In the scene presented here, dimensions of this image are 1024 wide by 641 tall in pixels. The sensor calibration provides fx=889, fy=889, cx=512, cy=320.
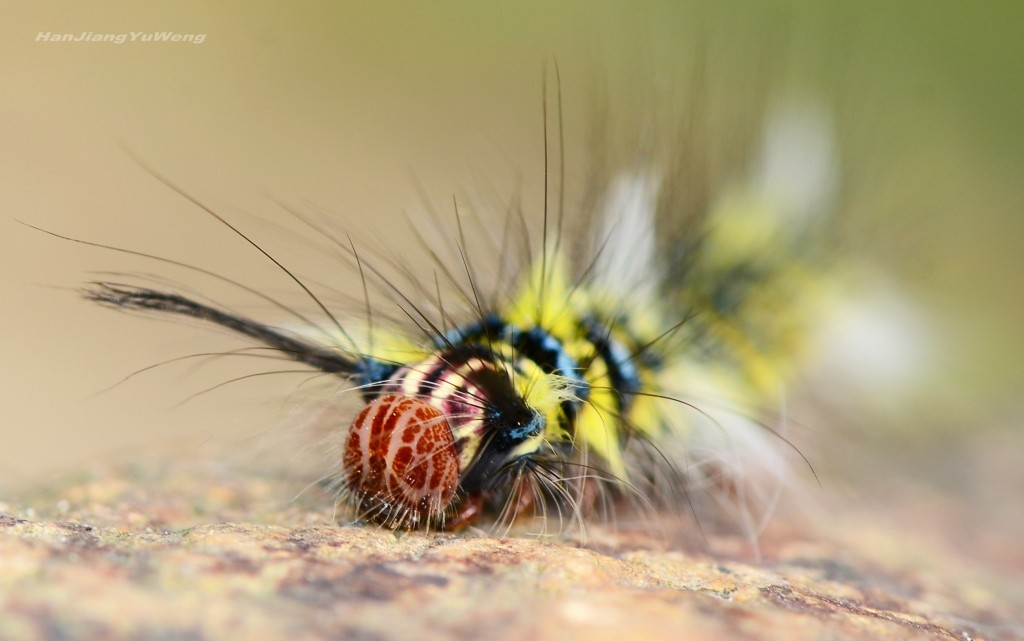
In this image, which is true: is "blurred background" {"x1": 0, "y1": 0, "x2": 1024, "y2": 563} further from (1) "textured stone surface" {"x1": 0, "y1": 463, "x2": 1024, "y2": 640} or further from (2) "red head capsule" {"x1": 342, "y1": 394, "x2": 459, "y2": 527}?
(1) "textured stone surface" {"x1": 0, "y1": 463, "x2": 1024, "y2": 640}

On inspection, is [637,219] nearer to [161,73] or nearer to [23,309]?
[23,309]

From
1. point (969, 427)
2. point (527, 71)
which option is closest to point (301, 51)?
point (527, 71)

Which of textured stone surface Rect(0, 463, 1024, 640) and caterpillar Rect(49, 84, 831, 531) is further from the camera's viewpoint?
caterpillar Rect(49, 84, 831, 531)

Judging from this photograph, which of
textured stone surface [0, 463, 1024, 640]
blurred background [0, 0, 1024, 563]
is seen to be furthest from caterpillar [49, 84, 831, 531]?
blurred background [0, 0, 1024, 563]

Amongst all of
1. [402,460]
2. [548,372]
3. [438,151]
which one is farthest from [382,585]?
[438,151]

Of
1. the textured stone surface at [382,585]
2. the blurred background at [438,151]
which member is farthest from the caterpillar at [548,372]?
the blurred background at [438,151]

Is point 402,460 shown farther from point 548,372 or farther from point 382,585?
point 548,372

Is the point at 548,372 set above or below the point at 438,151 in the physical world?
below
